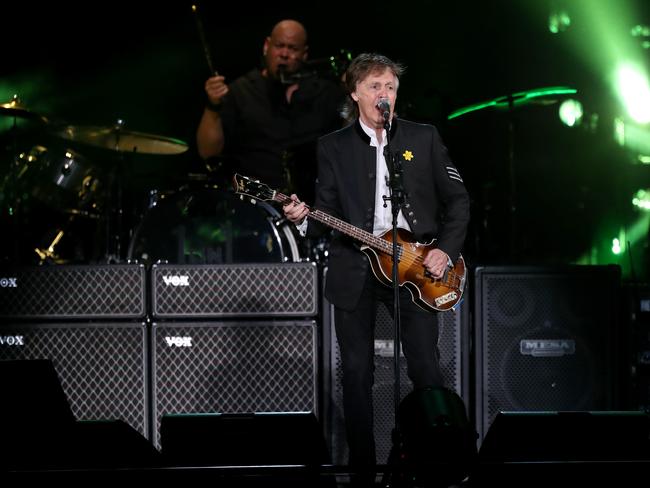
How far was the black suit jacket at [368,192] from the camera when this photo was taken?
4.08 metres

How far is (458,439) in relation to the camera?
325 cm

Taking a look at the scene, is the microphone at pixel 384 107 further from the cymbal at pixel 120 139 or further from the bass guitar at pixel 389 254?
the cymbal at pixel 120 139

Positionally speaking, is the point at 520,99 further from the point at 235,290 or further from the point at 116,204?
the point at 116,204

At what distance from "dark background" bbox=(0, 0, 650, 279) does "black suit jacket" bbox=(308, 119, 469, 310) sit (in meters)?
3.16

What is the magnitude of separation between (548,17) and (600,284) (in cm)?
432

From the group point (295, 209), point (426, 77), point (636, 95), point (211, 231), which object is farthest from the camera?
point (636, 95)

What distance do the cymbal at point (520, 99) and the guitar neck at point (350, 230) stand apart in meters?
2.18

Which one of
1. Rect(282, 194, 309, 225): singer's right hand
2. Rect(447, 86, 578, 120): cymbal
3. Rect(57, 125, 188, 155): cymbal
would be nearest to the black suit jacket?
Rect(282, 194, 309, 225): singer's right hand

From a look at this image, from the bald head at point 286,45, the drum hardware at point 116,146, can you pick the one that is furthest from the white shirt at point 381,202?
the bald head at point 286,45

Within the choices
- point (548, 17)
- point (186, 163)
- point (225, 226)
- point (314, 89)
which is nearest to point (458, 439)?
point (225, 226)

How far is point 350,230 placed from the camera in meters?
4.04

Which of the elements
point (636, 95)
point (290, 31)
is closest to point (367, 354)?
point (290, 31)

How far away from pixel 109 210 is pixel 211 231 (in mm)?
1054

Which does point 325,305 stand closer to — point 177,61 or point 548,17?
point 177,61
